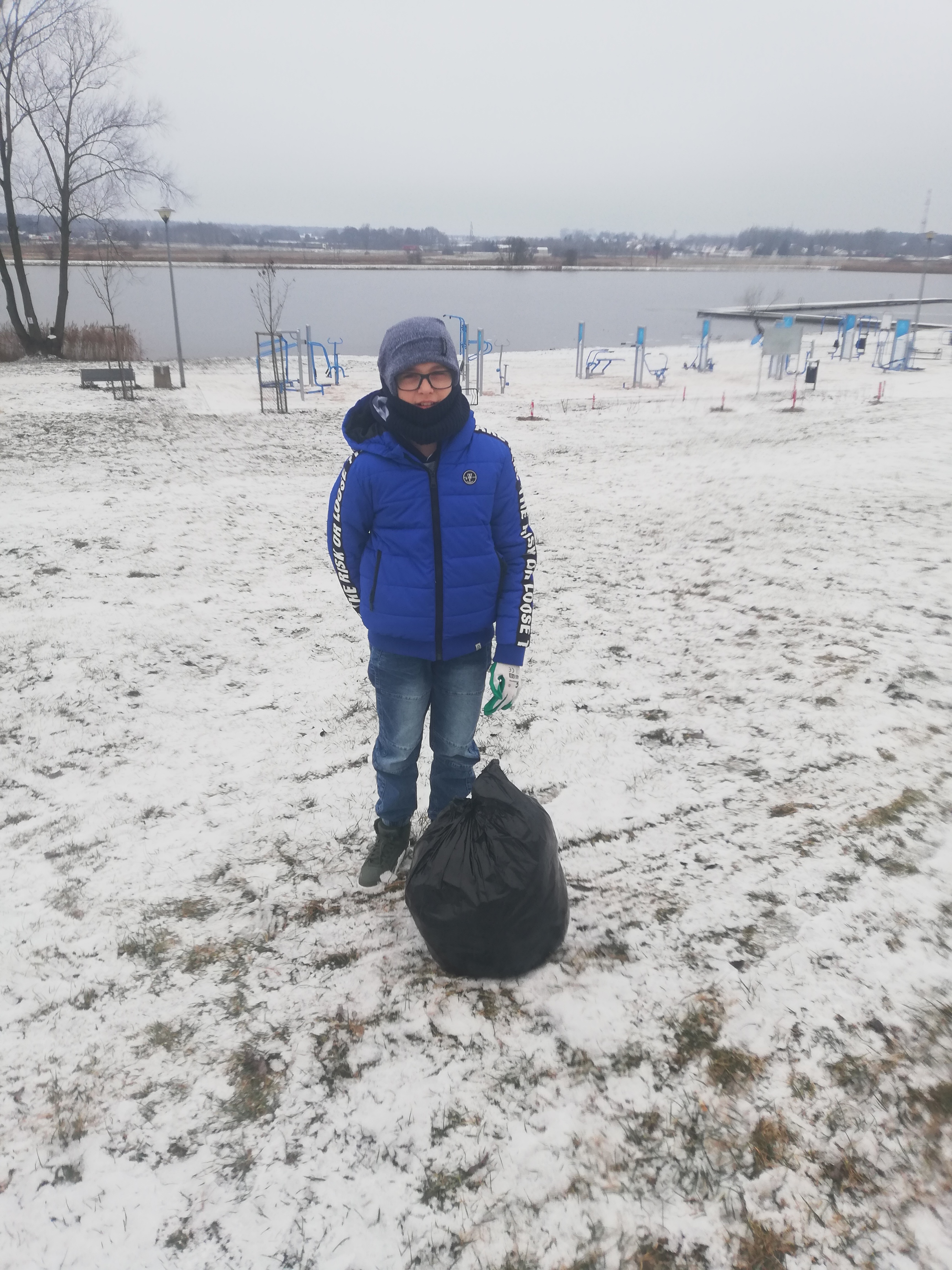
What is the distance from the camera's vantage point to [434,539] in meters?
2.49

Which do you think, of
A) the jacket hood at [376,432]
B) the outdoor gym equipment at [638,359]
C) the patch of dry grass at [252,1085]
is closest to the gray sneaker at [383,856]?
the patch of dry grass at [252,1085]

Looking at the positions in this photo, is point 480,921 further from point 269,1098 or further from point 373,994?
point 269,1098

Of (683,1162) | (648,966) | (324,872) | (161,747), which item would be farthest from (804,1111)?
(161,747)

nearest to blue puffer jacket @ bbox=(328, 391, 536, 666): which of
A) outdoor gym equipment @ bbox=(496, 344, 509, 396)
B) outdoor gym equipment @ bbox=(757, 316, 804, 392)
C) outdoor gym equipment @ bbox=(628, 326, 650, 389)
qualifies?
outdoor gym equipment @ bbox=(496, 344, 509, 396)

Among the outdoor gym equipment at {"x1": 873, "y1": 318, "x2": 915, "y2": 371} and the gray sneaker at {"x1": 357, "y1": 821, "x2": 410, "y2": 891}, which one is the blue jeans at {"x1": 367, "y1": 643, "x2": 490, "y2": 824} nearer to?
the gray sneaker at {"x1": 357, "y1": 821, "x2": 410, "y2": 891}

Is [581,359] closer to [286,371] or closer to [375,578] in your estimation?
[286,371]

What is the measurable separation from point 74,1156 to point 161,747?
2.21m

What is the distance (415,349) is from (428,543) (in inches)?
23.8

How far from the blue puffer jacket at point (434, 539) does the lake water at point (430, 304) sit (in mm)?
27431

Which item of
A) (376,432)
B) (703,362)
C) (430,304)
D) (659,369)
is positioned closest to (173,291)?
(659,369)

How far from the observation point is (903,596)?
5336mm

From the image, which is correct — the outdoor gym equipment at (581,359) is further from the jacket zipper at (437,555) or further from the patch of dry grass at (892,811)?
the jacket zipper at (437,555)

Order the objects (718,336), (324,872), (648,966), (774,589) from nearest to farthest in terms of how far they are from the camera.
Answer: (648,966), (324,872), (774,589), (718,336)

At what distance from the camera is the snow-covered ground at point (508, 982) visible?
1.82m
